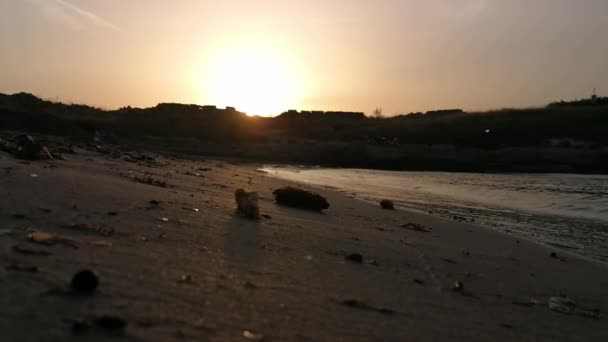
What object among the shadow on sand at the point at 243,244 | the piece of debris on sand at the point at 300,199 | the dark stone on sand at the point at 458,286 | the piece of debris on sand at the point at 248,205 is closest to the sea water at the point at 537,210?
the piece of debris on sand at the point at 300,199

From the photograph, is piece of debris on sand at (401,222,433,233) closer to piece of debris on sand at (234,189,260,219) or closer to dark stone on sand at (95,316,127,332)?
piece of debris on sand at (234,189,260,219)

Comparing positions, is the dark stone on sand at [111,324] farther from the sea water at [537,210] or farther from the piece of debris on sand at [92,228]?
the sea water at [537,210]

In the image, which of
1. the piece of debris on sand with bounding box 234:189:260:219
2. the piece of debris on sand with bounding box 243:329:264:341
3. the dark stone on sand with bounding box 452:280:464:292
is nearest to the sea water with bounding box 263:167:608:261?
the dark stone on sand with bounding box 452:280:464:292

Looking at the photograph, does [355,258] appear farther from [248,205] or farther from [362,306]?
[248,205]

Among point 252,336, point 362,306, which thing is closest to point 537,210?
point 362,306

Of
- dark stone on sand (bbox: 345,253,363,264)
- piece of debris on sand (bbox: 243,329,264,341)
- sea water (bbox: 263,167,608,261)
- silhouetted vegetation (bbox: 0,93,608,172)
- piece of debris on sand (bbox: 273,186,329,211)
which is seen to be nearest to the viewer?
piece of debris on sand (bbox: 243,329,264,341)

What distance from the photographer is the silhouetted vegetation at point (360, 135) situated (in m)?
25.7

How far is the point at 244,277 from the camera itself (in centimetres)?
257

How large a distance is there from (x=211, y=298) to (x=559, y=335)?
1.72 metres

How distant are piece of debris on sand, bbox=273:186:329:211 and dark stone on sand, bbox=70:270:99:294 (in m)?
4.15

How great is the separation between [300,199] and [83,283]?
Answer: 4.20 meters

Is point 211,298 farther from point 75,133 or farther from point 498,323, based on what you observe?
point 75,133

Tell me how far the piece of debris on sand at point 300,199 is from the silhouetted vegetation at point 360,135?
12032 millimetres

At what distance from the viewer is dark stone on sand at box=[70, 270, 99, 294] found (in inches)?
77.3
